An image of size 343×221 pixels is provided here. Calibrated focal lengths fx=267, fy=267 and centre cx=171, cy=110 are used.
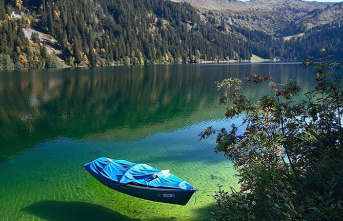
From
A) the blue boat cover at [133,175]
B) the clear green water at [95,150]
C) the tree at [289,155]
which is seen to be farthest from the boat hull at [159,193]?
the tree at [289,155]

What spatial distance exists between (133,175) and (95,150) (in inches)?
445

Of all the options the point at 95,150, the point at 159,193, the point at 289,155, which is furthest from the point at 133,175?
the point at 95,150

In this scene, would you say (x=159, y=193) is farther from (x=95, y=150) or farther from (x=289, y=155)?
(x=95, y=150)

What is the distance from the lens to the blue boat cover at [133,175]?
16.0 meters

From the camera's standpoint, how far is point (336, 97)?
9.24 m

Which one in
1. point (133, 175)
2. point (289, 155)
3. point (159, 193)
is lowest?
point (159, 193)

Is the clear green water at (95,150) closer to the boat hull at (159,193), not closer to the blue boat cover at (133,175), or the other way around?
the boat hull at (159,193)

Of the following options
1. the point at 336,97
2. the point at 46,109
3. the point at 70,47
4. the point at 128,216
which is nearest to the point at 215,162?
the point at 128,216

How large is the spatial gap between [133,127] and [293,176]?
93.4 feet

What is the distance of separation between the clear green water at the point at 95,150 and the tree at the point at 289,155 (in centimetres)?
748

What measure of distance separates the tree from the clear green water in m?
7.48

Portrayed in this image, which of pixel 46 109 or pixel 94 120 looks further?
pixel 46 109

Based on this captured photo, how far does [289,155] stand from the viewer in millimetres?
9859

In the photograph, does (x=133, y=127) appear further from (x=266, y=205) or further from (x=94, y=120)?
(x=266, y=205)
